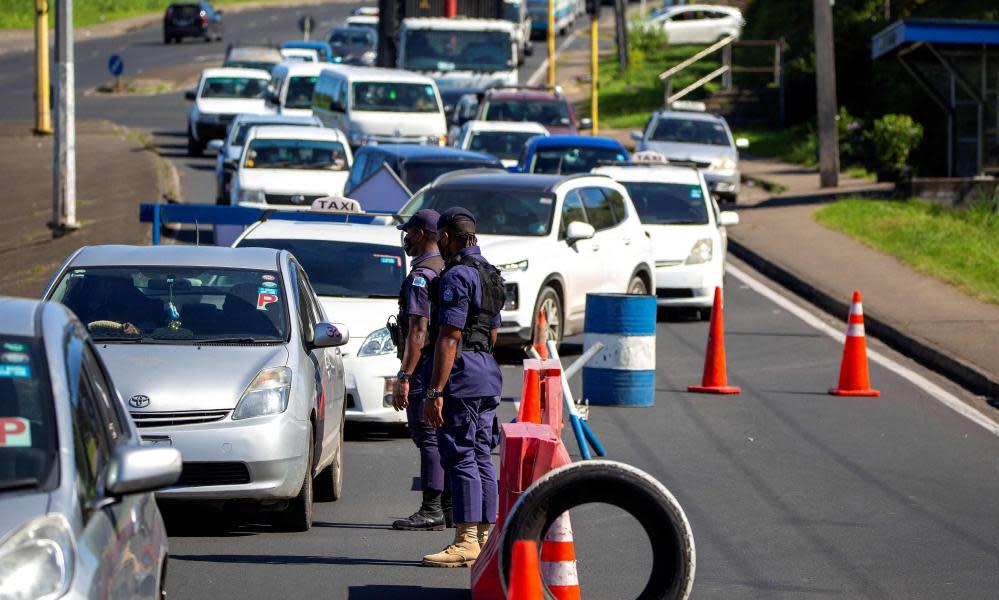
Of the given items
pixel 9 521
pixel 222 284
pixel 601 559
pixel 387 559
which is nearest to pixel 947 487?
pixel 601 559

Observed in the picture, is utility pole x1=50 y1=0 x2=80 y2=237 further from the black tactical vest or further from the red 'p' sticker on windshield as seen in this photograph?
the red 'p' sticker on windshield

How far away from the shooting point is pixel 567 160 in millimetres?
23938

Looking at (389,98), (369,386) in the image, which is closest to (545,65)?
(389,98)

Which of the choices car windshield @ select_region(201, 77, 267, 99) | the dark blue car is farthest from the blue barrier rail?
car windshield @ select_region(201, 77, 267, 99)

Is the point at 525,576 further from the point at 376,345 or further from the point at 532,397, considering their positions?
the point at 376,345

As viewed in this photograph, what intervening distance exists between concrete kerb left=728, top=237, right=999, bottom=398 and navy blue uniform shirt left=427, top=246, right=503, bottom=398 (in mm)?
7343

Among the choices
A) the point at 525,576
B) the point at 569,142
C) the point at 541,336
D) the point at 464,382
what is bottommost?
the point at 525,576

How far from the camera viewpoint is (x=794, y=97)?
152ft

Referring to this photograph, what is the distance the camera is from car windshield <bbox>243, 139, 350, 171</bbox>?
2433cm

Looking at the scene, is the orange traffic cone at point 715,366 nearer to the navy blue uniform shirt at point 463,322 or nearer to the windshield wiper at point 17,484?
the navy blue uniform shirt at point 463,322

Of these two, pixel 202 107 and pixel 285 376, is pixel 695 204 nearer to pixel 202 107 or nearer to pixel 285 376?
pixel 285 376

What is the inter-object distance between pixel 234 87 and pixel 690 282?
22.8 m

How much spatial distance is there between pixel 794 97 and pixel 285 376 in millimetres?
38986

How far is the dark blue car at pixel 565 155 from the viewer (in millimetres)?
23766
